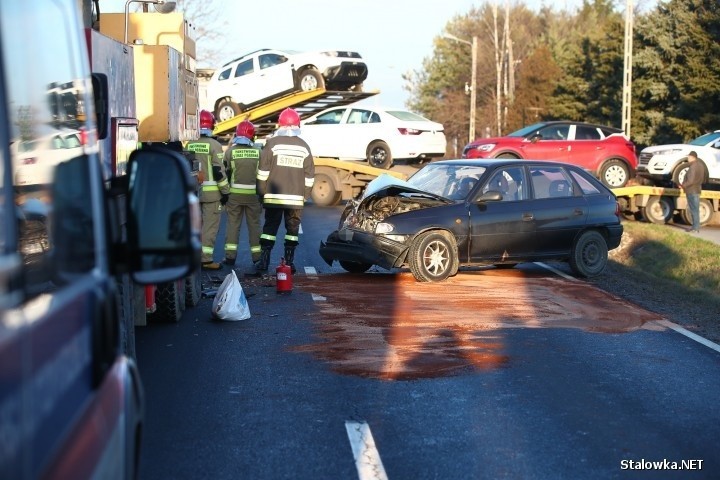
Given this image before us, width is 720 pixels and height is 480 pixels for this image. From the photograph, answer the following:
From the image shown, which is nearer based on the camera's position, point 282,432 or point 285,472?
point 285,472

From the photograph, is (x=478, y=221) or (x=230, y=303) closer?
(x=230, y=303)

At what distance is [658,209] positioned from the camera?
949 inches

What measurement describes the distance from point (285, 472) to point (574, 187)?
9.51 meters

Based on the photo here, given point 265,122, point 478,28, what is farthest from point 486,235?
point 478,28

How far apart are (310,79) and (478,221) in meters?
15.1

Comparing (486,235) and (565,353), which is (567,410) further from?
(486,235)

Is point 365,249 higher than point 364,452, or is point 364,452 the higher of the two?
point 365,249

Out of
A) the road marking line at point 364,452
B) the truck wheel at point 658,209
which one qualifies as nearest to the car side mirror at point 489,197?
the road marking line at point 364,452

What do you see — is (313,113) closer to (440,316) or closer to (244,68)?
(244,68)

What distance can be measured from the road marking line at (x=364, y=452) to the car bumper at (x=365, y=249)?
6.54 meters

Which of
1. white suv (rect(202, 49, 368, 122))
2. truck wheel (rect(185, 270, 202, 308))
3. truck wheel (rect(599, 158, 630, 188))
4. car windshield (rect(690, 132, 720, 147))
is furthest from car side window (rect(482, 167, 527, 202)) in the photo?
truck wheel (rect(599, 158, 630, 188))

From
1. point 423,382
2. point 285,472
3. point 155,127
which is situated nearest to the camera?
point 285,472

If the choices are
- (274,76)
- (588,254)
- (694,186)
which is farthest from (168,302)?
(274,76)

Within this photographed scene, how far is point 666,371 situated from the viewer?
8.20 m
